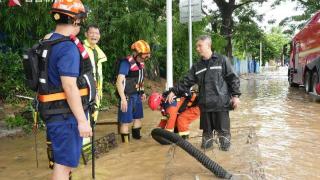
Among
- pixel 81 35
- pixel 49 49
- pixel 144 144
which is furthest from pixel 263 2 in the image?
pixel 49 49

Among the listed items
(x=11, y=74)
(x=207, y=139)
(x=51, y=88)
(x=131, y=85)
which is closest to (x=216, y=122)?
(x=207, y=139)

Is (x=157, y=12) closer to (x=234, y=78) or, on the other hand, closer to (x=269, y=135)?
(x=269, y=135)

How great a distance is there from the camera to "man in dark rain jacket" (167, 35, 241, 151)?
6.15 metres

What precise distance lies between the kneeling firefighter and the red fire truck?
7.65 m

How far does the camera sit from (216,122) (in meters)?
6.30

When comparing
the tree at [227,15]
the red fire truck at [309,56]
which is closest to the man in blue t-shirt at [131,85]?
the red fire truck at [309,56]

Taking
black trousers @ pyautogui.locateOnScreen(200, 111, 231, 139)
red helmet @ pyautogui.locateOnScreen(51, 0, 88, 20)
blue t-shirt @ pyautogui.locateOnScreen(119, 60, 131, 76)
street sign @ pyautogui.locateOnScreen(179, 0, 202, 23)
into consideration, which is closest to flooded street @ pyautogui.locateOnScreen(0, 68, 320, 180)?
black trousers @ pyautogui.locateOnScreen(200, 111, 231, 139)

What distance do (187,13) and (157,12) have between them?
207cm

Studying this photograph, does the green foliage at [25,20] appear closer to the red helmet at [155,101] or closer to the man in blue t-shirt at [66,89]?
the red helmet at [155,101]

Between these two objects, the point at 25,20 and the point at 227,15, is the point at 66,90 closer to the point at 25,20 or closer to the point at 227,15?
the point at 25,20

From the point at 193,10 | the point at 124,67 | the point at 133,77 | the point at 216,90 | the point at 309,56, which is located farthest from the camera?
the point at 309,56

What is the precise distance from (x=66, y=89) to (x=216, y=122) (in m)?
3.24

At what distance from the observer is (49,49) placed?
355cm

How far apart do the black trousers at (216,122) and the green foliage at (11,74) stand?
4.82 metres
